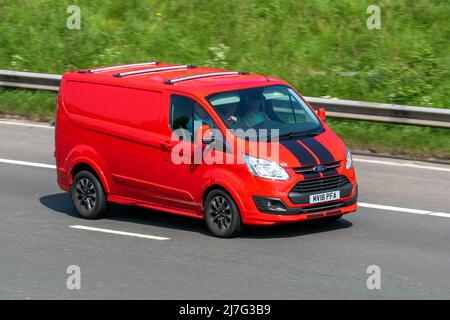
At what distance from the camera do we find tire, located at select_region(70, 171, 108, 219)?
44.0 ft

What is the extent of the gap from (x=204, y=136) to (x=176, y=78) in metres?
1.07

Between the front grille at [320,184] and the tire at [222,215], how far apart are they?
730 mm

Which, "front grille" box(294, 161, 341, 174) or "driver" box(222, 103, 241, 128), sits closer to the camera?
"front grille" box(294, 161, 341, 174)

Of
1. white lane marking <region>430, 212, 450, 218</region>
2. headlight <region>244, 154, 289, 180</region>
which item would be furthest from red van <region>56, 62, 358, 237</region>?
white lane marking <region>430, 212, 450, 218</region>

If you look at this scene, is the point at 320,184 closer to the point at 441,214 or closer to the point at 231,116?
the point at 231,116

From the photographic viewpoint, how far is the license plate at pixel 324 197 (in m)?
12.0

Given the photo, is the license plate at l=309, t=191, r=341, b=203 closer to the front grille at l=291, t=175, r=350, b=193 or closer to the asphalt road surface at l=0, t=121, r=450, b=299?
the front grille at l=291, t=175, r=350, b=193

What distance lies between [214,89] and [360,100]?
23.7 ft

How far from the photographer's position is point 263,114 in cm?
1256

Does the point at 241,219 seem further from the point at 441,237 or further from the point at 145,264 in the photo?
the point at 441,237

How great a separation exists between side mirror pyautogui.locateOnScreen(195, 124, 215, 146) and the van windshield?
21 centimetres

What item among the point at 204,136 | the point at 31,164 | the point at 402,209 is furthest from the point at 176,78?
the point at 31,164

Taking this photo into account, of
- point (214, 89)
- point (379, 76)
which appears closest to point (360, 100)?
point (379, 76)
